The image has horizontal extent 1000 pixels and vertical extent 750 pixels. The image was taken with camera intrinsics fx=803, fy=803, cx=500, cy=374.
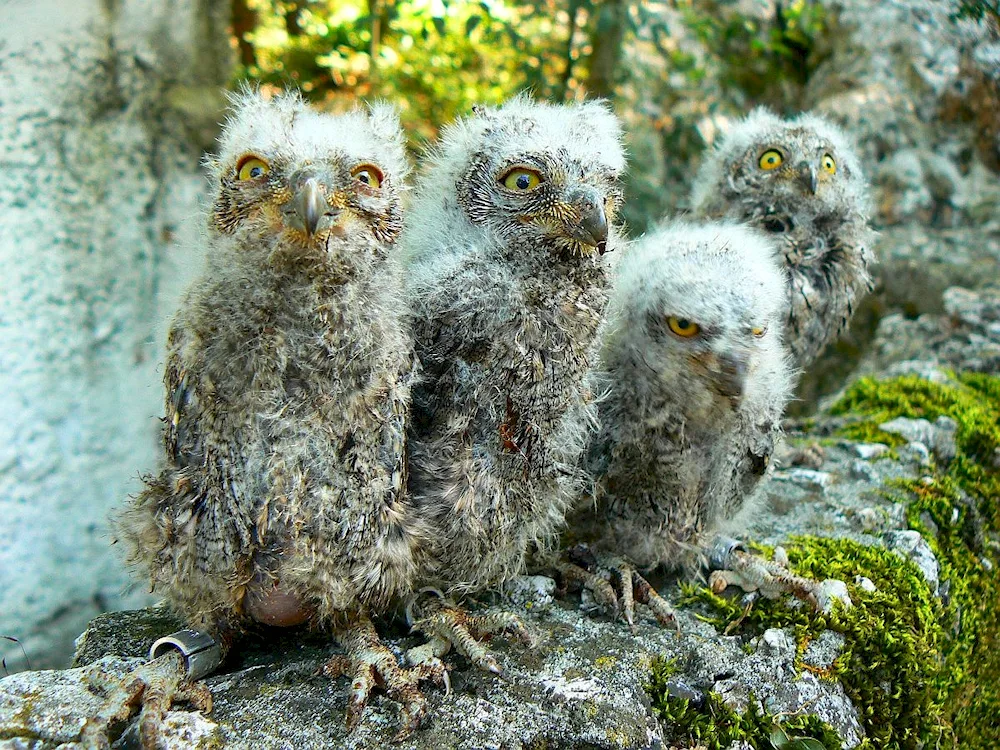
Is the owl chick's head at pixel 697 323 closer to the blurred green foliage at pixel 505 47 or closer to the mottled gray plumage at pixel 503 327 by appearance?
the mottled gray plumage at pixel 503 327

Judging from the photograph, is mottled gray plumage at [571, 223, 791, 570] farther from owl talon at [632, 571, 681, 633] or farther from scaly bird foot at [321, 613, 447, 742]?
scaly bird foot at [321, 613, 447, 742]


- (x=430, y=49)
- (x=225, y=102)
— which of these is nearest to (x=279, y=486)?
(x=225, y=102)

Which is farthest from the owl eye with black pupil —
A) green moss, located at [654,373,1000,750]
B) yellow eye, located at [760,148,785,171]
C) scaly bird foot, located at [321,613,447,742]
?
scaly bird foot, located at [321,613,447,742]

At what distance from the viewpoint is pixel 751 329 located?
233cm

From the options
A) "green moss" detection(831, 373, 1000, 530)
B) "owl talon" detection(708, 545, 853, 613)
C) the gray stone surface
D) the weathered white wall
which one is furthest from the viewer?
"green moss" detection(831, 373, 1000, 530)

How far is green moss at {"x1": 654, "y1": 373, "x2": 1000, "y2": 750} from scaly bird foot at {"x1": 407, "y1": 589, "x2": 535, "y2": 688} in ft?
1.54

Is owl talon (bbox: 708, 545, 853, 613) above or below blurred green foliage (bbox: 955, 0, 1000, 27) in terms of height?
below

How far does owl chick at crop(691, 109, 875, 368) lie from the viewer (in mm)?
3180

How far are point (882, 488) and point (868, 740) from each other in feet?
4.50

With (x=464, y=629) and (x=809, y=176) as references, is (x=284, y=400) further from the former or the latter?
(x=809, y=176)

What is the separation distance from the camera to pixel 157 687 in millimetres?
1851

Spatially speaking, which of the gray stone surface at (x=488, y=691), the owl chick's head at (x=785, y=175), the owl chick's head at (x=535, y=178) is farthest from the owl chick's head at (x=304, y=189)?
the owl chick's head at (x=785, y=175)

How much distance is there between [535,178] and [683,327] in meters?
0.65

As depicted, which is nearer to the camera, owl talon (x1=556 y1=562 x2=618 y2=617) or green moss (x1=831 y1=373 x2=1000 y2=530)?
owl talon (x1=556 y1=562 x2=618 y2=617)
